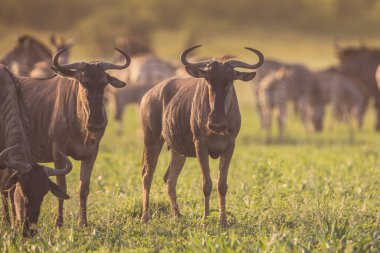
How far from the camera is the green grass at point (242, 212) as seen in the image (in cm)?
721

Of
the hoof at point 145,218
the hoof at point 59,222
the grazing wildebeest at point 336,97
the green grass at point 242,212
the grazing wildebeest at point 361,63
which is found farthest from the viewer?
the grazing wildebeest at point 361,63

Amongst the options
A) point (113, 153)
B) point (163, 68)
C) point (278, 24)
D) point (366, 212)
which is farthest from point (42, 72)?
point (278, 24)

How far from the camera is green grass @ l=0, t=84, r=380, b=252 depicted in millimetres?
7207

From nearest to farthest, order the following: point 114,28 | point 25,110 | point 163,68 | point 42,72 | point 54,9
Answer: point 25,110
point 42,72
point 163,68
point 114,28
point 54,9

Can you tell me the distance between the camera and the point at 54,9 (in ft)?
424

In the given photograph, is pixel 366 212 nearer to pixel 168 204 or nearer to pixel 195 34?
pixel 168 204

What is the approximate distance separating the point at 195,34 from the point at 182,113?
9086 cm

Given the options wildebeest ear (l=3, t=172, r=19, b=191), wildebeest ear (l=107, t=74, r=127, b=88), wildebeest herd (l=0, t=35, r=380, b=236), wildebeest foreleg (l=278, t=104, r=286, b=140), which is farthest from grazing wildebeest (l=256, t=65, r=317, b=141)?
wildebeest ear (l=3, t=172, r=19, b=191)

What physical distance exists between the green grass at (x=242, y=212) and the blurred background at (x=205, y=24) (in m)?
68.8

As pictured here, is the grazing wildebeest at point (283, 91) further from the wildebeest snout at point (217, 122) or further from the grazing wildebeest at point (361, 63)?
the wildebeest snout at point (217, 122)

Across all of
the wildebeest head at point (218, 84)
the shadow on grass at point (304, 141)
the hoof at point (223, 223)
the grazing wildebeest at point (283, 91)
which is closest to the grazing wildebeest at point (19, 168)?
the wildebeest head at point (218, 84)

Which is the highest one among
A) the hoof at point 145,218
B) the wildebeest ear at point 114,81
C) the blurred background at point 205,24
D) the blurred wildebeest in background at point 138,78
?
the blurred background at point 205,24

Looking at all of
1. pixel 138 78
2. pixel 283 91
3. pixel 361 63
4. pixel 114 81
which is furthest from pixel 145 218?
pixel 361 63

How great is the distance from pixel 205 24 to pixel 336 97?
99.9 meters
